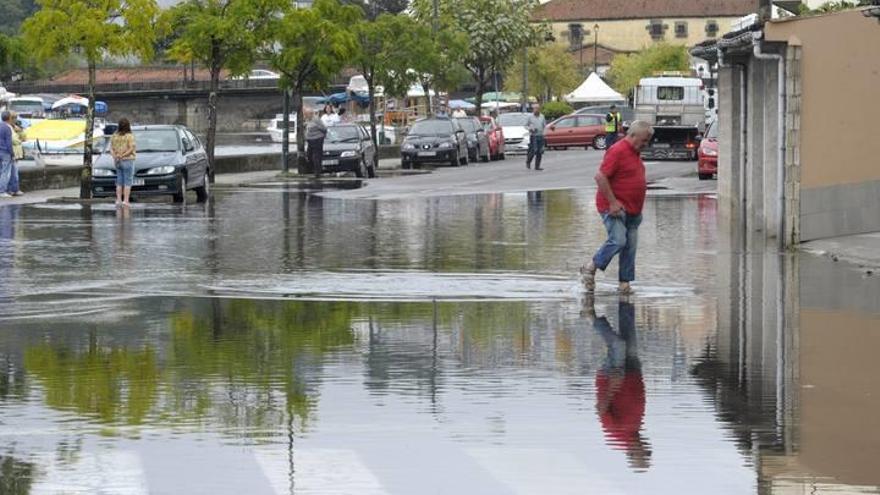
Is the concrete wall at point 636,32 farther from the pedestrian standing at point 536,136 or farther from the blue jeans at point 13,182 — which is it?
the blue jeans at point 13,182

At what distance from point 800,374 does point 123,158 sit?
22.5 m

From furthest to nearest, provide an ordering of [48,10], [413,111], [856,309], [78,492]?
[413,111] → [48,10] → [856,309] → [78,492]

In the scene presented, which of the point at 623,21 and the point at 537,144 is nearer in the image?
the point at 537,144

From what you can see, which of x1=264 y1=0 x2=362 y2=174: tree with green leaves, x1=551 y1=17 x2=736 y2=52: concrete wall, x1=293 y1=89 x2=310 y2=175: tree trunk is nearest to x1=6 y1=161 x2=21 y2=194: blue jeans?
x1=264 y1=0 x2=362 y2=174: tree with green leaves

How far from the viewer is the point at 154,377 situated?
12680 mm

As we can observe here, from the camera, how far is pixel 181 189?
35.9 meters

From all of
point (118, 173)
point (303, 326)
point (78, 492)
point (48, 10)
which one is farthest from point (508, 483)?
point (48, 10)

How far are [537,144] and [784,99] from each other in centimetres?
2970

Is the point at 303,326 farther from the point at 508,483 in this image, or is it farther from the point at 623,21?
the point at 623,21

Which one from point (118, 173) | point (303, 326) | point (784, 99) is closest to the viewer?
point (303, 326)

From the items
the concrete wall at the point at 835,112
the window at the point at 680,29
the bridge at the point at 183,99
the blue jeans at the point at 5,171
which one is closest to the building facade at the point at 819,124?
the concrete wall at the point at 835,112

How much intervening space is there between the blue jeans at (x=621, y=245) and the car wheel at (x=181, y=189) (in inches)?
725

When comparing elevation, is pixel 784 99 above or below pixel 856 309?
above

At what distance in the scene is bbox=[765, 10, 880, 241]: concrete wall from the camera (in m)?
24.0
